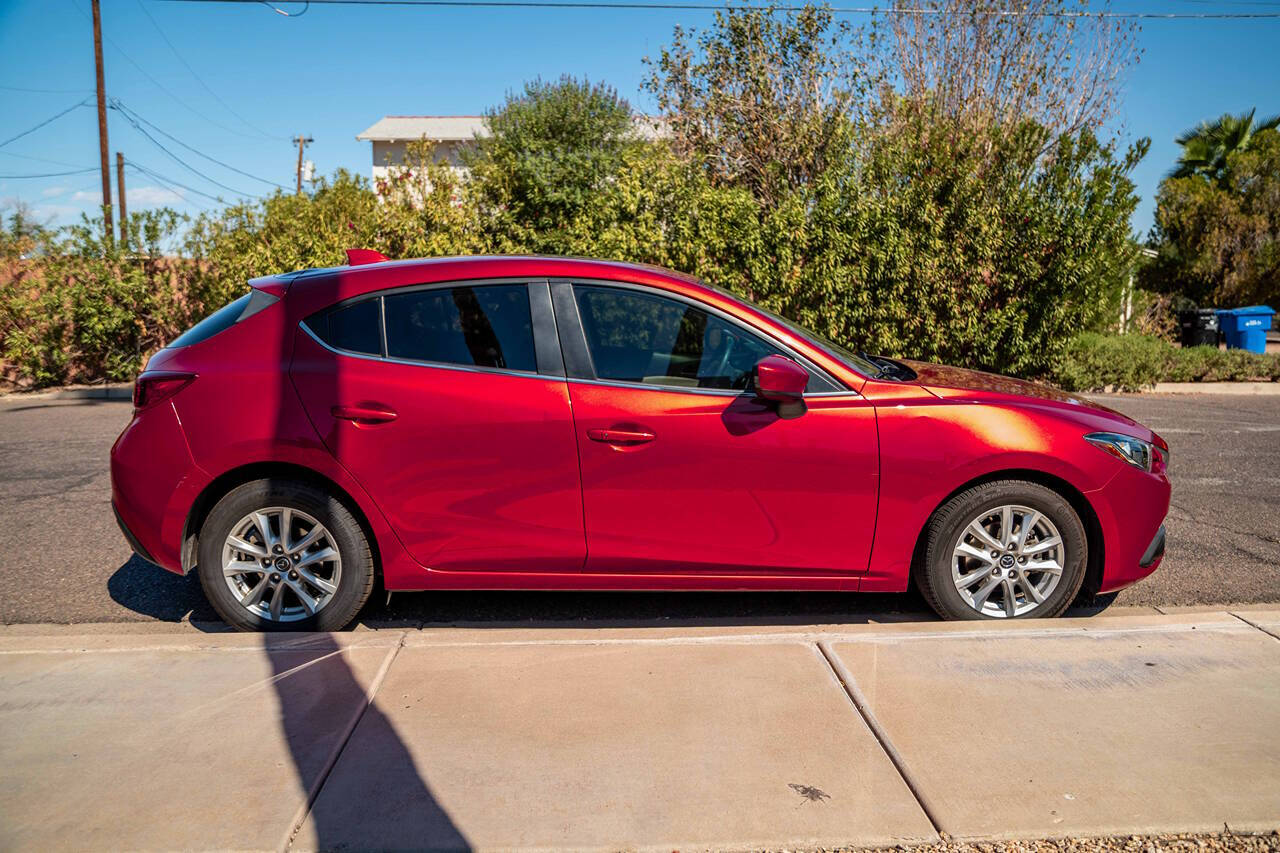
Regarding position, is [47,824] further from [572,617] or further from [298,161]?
[298,161]

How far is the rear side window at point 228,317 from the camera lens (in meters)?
4.38

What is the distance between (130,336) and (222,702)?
13.4m

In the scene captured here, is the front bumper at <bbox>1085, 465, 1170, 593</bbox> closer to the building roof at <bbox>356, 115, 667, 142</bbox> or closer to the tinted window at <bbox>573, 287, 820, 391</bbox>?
the tinted window at <bbox>573, 287, 820, 391</bbox>

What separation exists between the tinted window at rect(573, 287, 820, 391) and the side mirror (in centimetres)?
18

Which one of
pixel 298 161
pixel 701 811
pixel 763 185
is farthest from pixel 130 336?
pixel 298 161

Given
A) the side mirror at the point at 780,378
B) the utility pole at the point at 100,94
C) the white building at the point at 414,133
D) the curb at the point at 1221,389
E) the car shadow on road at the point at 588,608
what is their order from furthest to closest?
1. the white building at the point at 414,133
2. the utility pole at the point at 100,94
3. the curb at the point at 1221,389
4. the car shadow on road at the point at 588,608
5. the side mirror at the point at 780,378

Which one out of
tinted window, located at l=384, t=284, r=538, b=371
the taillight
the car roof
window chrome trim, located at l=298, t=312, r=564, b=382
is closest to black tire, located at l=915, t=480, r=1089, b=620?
the car roof

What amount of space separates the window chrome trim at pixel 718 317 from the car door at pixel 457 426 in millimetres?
186

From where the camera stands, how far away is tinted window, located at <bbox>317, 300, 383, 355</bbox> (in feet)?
14.0

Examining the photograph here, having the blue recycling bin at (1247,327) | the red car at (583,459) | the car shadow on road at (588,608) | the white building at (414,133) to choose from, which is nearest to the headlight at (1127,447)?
the red car at (583,459)

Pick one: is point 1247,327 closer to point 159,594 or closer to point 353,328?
point 353,328

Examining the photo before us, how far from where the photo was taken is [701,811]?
2.83 metres

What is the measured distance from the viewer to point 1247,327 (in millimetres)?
20219

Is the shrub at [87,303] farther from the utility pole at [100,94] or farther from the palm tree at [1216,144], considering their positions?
the palm tree at [1216,144]
